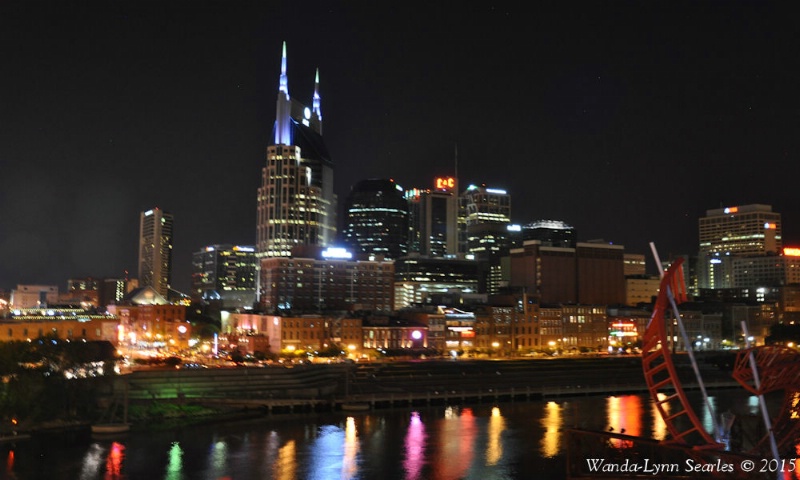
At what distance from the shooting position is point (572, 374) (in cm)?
9169

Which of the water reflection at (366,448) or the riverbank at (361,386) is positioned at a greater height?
the riverbank at (361,386)

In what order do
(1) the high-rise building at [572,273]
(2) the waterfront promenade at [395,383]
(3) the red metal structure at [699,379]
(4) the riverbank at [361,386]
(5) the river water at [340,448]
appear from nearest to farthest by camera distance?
(3) the red metal structure at [699,379]
(5) the river water at [340,448]
(4) the riverbank at [361,386]
(2) the waterfront promenade at [395,383]
(1) the high-rise building at [572,273]

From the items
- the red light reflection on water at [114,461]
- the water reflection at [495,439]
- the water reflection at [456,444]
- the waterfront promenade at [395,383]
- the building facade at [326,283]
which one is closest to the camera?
the red light reflection on water at [114,461]

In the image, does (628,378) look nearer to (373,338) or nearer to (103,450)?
(373,338)

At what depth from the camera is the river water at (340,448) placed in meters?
44.6

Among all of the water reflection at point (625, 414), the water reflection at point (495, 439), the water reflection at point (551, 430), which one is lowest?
the water reflection at point (495, 439)

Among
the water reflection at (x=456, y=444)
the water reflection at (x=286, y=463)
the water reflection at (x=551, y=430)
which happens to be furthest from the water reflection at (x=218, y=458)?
the water reflection at (x=551, y=430)

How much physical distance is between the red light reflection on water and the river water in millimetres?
62

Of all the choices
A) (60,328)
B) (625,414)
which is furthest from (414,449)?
(60,328)

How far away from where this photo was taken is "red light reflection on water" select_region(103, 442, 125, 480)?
144 feet

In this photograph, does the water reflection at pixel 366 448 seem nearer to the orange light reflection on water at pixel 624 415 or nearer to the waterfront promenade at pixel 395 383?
the orange light reflection on water at pixel 624 415

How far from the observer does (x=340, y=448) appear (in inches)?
2050

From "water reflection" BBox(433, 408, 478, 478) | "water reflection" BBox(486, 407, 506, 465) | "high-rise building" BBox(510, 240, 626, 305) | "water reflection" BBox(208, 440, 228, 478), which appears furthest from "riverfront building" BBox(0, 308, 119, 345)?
"high-rise building" BBox(510, 240, 626, 305)

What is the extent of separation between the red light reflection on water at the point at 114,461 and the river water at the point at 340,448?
6 cm
